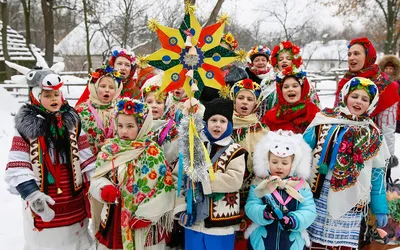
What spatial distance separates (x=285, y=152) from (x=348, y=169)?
56 centimetres

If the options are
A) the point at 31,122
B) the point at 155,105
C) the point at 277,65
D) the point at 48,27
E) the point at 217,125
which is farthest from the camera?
the point at 48,27

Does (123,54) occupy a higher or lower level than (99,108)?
higher

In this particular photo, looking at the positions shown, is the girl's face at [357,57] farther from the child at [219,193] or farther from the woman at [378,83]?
the child at [219,193]

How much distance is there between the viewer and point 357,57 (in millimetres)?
3998

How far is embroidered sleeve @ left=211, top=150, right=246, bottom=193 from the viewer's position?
293 cm

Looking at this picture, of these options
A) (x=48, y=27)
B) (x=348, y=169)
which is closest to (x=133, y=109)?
(x=348, y=169)

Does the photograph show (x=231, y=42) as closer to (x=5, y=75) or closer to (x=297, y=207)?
(x=297, y=207)

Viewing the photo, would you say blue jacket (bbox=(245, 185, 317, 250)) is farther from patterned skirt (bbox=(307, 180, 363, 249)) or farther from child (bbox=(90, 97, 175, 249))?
child (bbox=(90, 97, 175, 249))

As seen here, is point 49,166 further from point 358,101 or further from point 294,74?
point 358,101

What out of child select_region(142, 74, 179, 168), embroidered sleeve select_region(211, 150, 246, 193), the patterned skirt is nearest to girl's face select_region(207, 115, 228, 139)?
embroidered sleeve select_region(211, 150, 246, 193)

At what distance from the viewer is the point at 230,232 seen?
3.04m

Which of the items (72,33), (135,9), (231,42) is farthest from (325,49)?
(231,42)

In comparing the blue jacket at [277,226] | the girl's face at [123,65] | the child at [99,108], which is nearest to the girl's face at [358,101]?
the blue jacket at [277,226]

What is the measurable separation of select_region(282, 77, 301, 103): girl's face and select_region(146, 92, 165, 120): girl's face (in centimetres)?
126
